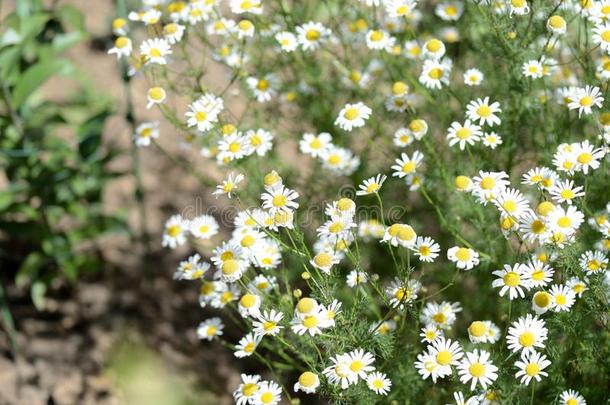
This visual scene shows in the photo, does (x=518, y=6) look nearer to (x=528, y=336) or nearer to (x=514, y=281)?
(x=514, y=281)

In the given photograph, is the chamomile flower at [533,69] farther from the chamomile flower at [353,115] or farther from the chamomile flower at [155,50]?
the chamomile flower at [155,50]

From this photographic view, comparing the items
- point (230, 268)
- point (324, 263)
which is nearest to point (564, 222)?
point (324, 263)

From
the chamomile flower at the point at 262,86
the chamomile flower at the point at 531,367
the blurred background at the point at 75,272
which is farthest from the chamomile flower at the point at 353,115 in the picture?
the blurred background at the point at 75,272

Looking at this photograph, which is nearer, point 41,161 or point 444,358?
point 444,358

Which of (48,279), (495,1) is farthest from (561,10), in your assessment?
(48,279)

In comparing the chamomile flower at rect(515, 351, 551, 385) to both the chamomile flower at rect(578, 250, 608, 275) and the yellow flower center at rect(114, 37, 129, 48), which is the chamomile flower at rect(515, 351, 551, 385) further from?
the yellow flower center at rect(114, 37, 129, 48)

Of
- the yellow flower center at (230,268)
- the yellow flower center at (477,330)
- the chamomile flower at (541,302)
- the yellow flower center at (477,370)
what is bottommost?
the yellow flower center at (477,370)
